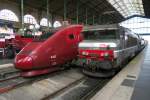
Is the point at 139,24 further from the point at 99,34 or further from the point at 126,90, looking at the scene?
the point at 126,90

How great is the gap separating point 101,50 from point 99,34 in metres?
1.10

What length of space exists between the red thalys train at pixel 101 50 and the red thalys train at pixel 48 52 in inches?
33.9

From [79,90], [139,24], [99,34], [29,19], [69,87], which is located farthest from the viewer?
[139,24]

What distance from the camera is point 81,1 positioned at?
1220 inches

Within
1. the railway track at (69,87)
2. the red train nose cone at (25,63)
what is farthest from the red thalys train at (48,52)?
the railway track at (69,87)

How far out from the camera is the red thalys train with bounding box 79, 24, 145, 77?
8.13 m

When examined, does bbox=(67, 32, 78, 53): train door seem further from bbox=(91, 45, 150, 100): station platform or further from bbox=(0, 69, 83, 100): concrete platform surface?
bbox=(91, 45, 150, 100): station platform

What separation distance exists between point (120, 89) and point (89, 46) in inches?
120

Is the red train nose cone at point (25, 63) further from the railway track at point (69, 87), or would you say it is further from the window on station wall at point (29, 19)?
the window on station wall at point (29, 19)

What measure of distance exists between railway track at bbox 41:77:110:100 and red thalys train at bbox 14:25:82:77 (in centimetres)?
156

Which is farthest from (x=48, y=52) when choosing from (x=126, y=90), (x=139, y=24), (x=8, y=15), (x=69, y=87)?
(x=139, y=24)

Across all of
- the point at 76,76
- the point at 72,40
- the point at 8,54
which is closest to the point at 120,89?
the point at 76,76

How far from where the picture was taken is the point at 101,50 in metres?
8.28

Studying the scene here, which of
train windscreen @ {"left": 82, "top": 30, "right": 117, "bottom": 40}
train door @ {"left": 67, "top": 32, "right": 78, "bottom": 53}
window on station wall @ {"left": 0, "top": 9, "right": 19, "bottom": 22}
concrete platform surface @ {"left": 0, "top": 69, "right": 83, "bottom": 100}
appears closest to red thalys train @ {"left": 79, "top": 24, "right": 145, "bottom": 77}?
train windscreen @ {"left": 82, "top": 30, "right": 117, "bottom": 40}
